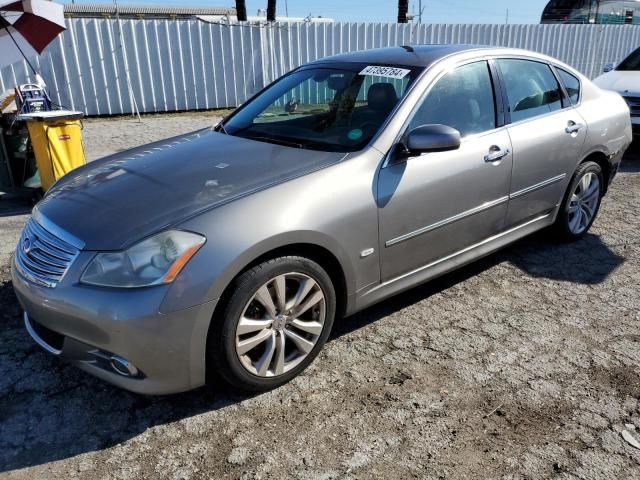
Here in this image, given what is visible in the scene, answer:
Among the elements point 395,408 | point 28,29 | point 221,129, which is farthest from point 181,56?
point 395,408

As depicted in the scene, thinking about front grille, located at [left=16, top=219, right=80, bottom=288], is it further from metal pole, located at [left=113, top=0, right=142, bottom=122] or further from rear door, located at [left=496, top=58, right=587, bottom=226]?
metal pole, located at [left=113, top=0, right=142, bottom=122]

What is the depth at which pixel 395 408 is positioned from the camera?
2.74 meters

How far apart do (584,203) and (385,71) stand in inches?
93.1

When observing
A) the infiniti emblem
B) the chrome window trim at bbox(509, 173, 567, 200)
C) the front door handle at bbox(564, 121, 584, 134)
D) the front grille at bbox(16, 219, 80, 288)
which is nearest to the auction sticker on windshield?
the chrome window trim at bbox(509, 173, 567, 200)

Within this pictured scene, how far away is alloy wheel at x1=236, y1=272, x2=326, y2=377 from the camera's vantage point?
2.65 meters

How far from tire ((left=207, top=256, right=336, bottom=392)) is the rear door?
1798mm

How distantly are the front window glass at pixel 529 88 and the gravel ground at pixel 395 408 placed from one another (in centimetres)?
140

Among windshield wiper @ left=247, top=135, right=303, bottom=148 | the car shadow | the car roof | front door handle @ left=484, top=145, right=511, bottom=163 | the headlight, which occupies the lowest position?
the car shadow

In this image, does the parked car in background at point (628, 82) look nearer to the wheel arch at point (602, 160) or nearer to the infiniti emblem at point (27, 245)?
the wheel arch at point (602, 160)

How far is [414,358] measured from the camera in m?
3.17

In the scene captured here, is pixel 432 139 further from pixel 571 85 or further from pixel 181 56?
pixel 181 56

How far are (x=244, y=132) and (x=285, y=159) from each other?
780 mm

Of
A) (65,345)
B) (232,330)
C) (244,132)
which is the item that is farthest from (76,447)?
(244,132)

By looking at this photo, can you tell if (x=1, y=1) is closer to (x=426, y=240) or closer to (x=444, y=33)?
(x=426, y=240)
